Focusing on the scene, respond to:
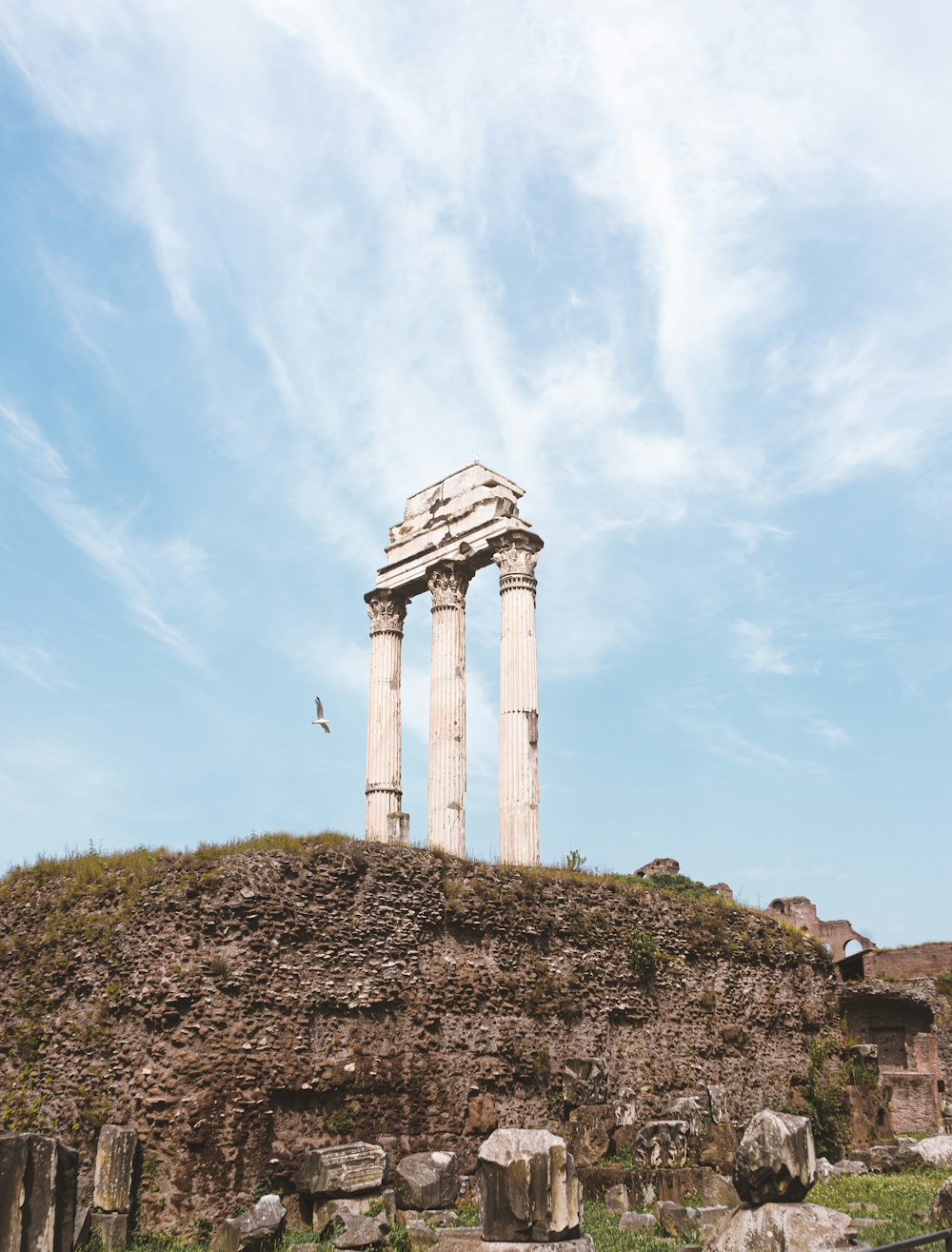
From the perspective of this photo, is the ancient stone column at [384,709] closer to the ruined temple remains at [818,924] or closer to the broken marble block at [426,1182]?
the broken marble block at [426,1182]

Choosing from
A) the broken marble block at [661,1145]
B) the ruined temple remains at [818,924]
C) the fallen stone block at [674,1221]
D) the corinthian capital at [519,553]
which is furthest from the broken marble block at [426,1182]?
the ruined temple remains at [818,924]

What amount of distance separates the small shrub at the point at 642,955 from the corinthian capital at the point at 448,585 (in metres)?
9.26

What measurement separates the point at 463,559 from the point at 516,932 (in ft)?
33.8

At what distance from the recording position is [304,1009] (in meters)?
14.5

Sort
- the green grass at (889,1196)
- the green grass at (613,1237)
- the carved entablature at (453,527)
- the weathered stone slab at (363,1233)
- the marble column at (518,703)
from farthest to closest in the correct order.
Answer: the carved entablature at (453,527)
the marble column at (518,703)
the weathered stone slab at (363,1233)
the green grass at (889,1196)
the green grass at (613,1237)

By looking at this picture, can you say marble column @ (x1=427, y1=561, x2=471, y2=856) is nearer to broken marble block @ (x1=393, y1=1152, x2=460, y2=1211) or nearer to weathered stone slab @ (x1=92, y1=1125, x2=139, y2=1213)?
broken marble block @ (x1=393, y1=1152, x2=460, y2=1211)

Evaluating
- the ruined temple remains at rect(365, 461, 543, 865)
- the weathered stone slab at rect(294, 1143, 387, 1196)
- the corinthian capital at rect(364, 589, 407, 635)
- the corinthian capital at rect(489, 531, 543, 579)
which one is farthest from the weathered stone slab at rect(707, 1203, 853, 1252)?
the corinthian capital at rect(364, 589, 407, 635)

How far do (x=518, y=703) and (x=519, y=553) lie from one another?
10.5 ft

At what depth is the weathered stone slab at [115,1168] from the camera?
12.7 m

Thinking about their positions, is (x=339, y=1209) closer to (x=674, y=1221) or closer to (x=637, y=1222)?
(x=637, y=1222)

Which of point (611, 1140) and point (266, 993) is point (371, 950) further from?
point (611, 1140)

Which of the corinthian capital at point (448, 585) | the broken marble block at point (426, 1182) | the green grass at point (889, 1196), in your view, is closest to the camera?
the green grass at point (889, 1196)

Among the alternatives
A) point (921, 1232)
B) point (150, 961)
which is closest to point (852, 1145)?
point (921, 1232)

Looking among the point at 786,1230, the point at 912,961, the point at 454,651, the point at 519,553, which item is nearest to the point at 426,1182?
the point at 786,1230
